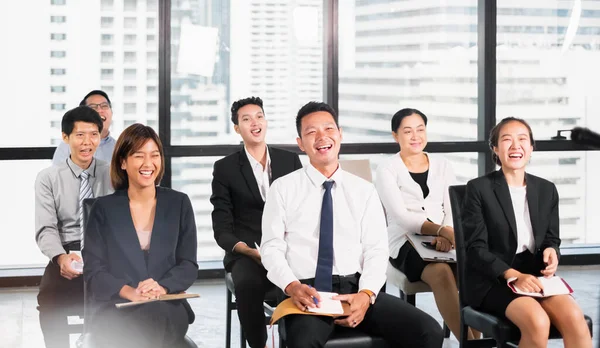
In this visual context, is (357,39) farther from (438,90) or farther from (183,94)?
(183,94)

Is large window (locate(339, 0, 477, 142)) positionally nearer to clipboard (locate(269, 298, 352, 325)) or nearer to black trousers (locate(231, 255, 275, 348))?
black trousers (locate(231, 255, 275, 348))

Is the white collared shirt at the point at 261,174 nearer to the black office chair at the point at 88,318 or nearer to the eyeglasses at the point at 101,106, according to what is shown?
the black office chair at the point at 88,318

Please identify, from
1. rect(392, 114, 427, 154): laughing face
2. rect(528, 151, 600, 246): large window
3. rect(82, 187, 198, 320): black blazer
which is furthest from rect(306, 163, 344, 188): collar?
rect(528, 151, 600, 246): large window

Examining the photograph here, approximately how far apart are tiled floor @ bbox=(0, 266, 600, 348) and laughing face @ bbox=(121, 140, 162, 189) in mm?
1600

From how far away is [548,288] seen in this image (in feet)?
11.3

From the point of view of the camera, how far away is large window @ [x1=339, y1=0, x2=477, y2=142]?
6.41 m

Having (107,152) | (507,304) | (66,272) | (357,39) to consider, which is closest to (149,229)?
(66,272)

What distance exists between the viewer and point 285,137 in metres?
6.36

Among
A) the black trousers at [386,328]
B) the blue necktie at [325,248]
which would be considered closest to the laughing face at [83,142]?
the blue necktie at [325,248]

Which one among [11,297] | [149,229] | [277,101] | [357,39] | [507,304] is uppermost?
[357,39]

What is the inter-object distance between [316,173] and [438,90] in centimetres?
335

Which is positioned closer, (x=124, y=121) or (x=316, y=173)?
(x=316, y=173)

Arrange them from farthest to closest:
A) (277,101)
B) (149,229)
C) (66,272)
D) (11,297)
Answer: (277,101) < (11,297) < (66,272) < (149,229)

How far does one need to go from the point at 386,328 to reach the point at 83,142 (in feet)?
5.75
